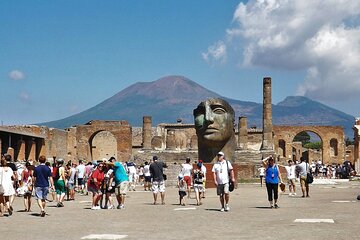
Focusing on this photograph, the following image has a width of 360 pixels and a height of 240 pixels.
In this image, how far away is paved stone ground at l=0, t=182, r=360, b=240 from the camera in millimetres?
11023

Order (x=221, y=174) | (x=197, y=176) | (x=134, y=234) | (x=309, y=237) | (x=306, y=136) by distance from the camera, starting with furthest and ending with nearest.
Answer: (x=306, y=136) < (x=197, y=176) < (x=221, y=174) < (x=134, y=234) < (x=309, y=237)

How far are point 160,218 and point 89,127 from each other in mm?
53194

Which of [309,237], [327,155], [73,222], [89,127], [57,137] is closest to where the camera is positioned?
[309,237]

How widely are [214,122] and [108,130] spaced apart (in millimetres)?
39061

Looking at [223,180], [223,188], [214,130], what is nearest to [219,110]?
[214,130]

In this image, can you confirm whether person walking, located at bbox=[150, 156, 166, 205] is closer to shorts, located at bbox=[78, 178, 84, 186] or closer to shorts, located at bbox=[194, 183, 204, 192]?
shorts, located at bbox=[194, 183, 204, 192]

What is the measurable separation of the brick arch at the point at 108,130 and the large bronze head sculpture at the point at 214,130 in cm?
3622

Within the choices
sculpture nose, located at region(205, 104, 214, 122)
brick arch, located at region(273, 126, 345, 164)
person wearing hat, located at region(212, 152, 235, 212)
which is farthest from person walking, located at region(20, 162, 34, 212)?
brick arch, located at region(273, 126, 345, 164)

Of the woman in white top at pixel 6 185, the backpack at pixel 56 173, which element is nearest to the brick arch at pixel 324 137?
the backpack at pixel 56 173

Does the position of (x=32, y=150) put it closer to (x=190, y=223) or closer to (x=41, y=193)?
(x=41, y=193)

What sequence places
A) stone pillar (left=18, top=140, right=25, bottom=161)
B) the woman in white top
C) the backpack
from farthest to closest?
stone pillar (left=18, top=140, right=25, bottom=161)
the backpack
the woman in white top

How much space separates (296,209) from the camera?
54.3 ft

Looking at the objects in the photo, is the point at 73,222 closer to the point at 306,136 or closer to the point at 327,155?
the point at 327,155

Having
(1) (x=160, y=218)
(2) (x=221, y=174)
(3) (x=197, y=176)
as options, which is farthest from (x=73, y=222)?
(3) (x=197, y=176)
